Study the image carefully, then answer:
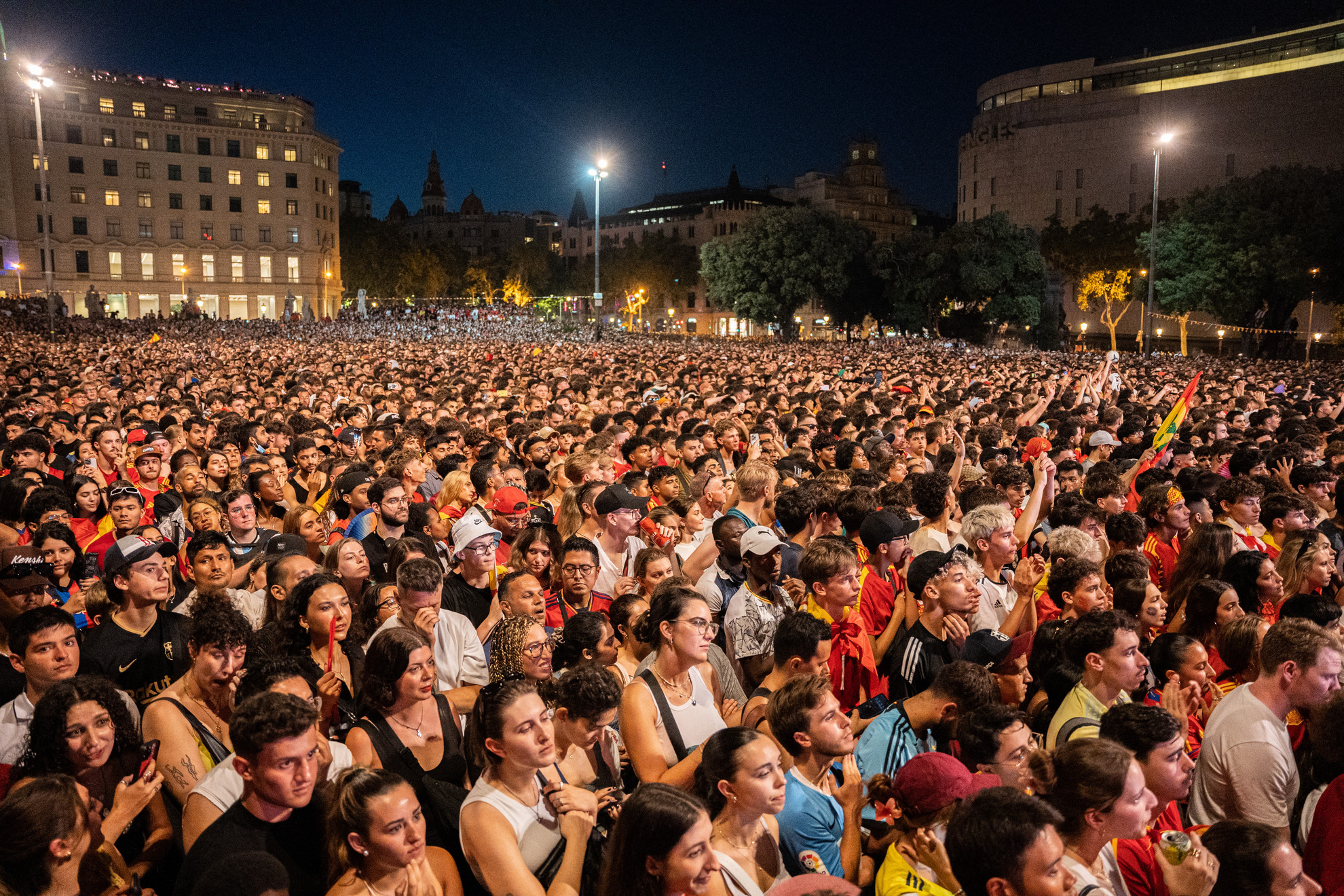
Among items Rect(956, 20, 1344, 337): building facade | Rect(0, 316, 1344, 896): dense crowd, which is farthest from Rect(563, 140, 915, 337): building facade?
Rect(0, 316, 1344, 896): dense crowd

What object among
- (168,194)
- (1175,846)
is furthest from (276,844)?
(168,194)

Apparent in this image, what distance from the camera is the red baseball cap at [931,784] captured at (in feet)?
10.7

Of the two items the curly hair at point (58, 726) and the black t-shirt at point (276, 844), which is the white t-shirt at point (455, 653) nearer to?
the curly hair at point (58, 726)

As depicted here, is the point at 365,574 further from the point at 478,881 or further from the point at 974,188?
the point at 974,188

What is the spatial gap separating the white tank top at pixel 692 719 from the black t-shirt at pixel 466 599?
179 cm

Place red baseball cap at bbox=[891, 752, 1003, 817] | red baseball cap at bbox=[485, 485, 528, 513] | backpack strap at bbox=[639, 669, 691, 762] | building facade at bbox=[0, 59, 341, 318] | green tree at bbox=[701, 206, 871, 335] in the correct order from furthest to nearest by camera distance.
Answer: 1. building facade at bbox=[0, 59, 341, 318]
2. green tree at bbox=[701, 206, 871, 335]
3. red baseball cap at bbox=[485, 485, 528, 513]
4. backpack strap at bbox=[639, 669, 691, 762]
5. red baseball cap at bbox=[891, 752, 1003, 817]

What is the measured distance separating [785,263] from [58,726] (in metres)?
51.3

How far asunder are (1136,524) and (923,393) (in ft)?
34.2

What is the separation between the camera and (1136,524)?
258 inches

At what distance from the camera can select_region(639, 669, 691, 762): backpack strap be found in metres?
4.06

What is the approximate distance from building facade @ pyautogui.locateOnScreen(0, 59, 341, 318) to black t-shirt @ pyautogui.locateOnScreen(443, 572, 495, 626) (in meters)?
73.1

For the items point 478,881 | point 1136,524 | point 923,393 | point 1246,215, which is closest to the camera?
point 478,881

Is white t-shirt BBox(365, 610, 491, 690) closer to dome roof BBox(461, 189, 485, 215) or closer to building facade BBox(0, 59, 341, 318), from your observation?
building facade BBox(0, 59, 341, 318)

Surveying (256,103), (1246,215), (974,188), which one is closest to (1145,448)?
(1246,215)
